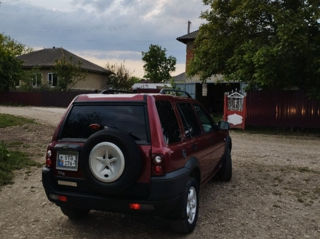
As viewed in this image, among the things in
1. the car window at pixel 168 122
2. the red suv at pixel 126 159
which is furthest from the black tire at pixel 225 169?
the car window at pixel 168 122

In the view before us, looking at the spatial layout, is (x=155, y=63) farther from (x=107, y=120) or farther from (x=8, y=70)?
(x=107, y=120)

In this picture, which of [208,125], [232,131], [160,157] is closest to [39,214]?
[160,157]

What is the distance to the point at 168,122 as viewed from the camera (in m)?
3.80

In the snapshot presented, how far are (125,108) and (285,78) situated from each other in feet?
37.1

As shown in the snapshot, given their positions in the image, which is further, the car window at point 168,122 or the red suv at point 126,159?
the car window at point 168,122

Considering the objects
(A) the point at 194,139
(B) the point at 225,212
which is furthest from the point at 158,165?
(B) the point at 225,212

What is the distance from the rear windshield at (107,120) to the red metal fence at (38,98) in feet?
98.1

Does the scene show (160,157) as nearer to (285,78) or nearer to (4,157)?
(4,157)

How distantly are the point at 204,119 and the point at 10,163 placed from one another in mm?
4534

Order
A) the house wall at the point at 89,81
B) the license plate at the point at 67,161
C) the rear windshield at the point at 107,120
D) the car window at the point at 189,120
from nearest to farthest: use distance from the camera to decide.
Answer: the rear windshield at the point at 107,120
the license plate at the point at 67,161
the car window at the point at 189,120
the house wall at the point at 89,81

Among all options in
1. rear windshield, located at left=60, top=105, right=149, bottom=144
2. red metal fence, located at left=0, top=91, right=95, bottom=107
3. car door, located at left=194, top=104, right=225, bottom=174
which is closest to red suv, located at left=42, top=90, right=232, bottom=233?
rear windshield, located at left=60, top=105, right=149, bottom=144

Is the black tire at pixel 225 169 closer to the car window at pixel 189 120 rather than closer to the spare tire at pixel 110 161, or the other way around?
the car window at pixel 189 120

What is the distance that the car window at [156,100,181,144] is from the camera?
365 centimetres

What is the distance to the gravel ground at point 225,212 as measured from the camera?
4.02m
